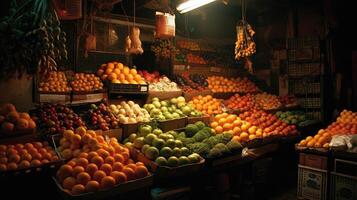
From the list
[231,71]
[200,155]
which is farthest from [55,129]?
[231,71]

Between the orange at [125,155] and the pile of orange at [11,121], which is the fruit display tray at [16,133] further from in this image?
the orange at [125,155]

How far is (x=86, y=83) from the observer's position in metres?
4.73

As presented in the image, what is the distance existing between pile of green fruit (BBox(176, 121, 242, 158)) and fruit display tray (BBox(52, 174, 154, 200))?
1.07 meters

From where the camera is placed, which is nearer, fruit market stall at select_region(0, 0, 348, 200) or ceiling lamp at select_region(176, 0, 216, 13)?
fruit market stall at select_region(0, 0, 348, 200)

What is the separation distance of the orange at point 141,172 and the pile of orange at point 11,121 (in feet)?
4.50

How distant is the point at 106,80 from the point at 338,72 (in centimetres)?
592

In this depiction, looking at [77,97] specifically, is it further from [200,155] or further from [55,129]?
[200,155]

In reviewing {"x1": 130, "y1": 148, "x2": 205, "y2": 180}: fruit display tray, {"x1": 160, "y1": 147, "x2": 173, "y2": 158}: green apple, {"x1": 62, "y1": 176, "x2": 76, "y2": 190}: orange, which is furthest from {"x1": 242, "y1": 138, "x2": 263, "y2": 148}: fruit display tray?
{"x1": 62, "y1": 176, "x2": 76, "y2": 190}: orange

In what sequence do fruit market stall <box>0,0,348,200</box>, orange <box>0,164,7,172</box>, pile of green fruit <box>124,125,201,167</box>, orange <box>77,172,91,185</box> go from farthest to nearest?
pile of green fruit <box>124,125,201,167</box> < fruit market stall <box>0,0,348,200</box> < orange <box>77,172,91,185</box> < orange <box>0,164,7,172</box>

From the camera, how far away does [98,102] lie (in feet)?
15.6

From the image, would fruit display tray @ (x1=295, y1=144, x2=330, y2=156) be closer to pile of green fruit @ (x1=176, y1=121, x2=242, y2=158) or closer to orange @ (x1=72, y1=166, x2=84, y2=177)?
pile of green fruit @ (x1=176, y1=121, x2=242, y2=158)

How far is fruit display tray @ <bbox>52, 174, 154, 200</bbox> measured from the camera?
9.09 feet

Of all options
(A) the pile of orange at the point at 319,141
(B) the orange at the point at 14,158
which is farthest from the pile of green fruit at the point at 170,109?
(B) the orange at the point at 14,158

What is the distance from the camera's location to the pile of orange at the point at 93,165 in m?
2.91
